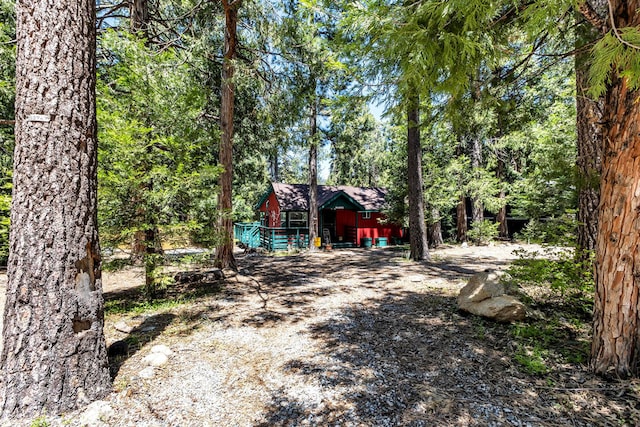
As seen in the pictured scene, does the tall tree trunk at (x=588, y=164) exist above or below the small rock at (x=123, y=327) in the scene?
above

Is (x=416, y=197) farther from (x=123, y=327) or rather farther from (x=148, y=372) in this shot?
(x=148, y=372)

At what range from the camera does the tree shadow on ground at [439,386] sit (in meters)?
2.24

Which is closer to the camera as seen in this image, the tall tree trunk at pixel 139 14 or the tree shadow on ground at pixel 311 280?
the tree shadow on ground at pixel 311 280

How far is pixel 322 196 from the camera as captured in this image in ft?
61.3

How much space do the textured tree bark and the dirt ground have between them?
0.36 m

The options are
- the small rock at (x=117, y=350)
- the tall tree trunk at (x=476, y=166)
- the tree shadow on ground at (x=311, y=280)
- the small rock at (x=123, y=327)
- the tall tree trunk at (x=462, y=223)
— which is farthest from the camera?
the tall tree trunk at (x=462, y=223)

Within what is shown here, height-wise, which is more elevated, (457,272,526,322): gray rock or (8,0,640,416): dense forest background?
(8,0,640,416): dense forest background

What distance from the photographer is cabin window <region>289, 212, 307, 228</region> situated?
18.2 m

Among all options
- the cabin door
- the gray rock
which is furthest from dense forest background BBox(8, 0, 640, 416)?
the cabin door

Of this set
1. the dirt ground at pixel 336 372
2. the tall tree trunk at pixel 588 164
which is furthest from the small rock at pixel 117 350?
the tall tree trunk at pixel 588 164

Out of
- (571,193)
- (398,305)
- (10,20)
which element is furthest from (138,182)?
(10,20)

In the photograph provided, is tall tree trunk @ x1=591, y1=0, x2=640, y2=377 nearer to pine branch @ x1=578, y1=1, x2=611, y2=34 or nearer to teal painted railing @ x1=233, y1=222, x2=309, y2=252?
pine branch @ x1=578, y1=1, x2=611, y2=34

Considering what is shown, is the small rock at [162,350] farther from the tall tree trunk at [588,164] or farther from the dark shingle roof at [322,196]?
the dark shingle roof at [322,196]

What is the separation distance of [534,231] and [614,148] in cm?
258
